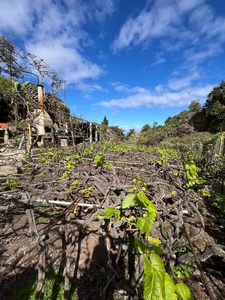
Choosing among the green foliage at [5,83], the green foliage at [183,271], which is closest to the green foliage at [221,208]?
the green foliage at [183,271]

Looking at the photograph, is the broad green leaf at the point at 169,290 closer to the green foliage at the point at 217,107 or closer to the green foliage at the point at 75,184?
the green foliage at the point at 75,184

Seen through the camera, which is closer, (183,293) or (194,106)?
(183,293)

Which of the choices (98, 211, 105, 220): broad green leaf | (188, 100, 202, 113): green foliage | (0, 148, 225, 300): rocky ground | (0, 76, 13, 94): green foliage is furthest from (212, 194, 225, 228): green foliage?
(188, 100, 202, 113): green foliage

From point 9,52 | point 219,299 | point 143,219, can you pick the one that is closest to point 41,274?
point 143,219

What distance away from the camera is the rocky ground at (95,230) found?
1468mm

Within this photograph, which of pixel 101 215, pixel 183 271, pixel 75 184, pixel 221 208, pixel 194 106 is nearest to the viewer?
pixel 101 215

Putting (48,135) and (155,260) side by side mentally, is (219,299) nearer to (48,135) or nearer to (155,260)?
(155,260)

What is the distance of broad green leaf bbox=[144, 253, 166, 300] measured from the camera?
24.8 inches

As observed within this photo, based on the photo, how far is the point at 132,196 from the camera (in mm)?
1112

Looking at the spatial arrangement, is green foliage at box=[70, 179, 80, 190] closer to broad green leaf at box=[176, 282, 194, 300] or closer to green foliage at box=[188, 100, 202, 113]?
broad green leaf at box=[176, 282, 194, 300]

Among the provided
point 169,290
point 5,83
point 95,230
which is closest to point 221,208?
point 95,230

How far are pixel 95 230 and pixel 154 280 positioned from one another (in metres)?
3.12

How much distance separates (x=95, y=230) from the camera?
3.44 meters

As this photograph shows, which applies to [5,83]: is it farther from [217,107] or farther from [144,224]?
[217,107]
